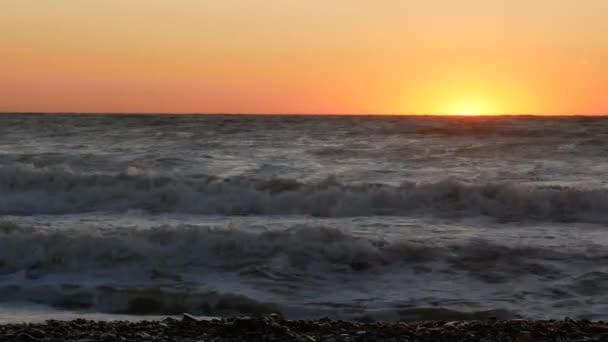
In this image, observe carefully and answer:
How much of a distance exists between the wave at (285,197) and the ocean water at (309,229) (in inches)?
1.8

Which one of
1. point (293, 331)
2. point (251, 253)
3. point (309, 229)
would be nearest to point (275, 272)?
point (251, 253)

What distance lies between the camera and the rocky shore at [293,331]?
5723 mm

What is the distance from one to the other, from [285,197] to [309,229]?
5154mm

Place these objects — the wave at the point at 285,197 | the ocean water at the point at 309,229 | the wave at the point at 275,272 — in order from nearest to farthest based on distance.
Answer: the wave at the point at 275,272 < the ocean water at the point at 309,229 < the wave at the point at 285,197

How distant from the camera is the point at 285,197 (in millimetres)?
15695

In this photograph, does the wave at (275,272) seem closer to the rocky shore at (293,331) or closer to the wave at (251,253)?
the wave at (251,253)

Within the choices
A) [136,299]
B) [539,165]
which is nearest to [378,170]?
[539,165]

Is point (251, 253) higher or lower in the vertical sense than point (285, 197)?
lower

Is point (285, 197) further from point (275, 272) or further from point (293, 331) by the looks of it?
point (293, 331)

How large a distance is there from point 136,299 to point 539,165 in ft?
48.6

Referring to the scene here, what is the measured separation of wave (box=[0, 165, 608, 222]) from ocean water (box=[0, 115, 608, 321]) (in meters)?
0.05

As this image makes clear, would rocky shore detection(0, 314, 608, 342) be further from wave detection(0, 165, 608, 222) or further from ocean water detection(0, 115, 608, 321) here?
wave detection(0, 165, 608, 222)

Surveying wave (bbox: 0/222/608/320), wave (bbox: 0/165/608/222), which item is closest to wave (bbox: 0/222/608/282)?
wave (bbox: 0/222/608/320)

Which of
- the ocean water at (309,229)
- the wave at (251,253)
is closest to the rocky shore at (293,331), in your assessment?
the ocean water at (309,229)
